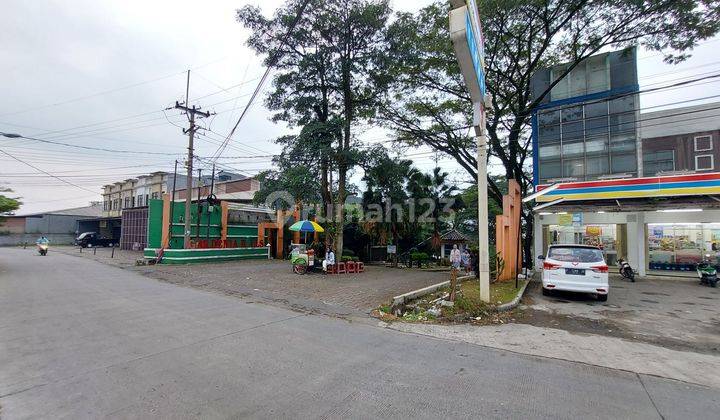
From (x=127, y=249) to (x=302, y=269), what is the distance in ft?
→ 80.7

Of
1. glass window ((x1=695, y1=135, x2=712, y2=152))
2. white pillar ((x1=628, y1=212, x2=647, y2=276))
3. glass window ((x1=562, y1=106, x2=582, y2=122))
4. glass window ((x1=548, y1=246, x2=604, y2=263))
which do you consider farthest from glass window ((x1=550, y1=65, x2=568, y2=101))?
glass window ((x1=695, y1=135, x2=712, y2=152))

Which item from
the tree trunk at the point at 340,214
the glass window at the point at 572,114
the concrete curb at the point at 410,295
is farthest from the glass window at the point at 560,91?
the concrete curb at the point at 410,295

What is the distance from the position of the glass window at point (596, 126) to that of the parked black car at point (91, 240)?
41.2 meters

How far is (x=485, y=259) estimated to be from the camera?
8812 millimetres

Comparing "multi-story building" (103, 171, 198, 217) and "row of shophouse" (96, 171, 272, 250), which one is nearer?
"row of shophouse" (96, 171, 272, 250)

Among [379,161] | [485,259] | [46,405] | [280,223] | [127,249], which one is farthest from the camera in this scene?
[127,249]

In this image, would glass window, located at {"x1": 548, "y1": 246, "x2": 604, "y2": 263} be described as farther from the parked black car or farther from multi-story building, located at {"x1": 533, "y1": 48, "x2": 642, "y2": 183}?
the parked black car

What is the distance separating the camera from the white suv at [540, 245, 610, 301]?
9.60 m

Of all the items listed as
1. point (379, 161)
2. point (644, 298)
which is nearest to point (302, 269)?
point (379, 161)

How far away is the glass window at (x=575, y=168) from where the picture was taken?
19172mm

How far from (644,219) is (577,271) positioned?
9.93 metres

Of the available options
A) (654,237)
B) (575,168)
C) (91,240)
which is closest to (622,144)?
(575,168)

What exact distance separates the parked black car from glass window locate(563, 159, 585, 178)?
1573 inches

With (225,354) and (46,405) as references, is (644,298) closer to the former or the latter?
(225,354)
